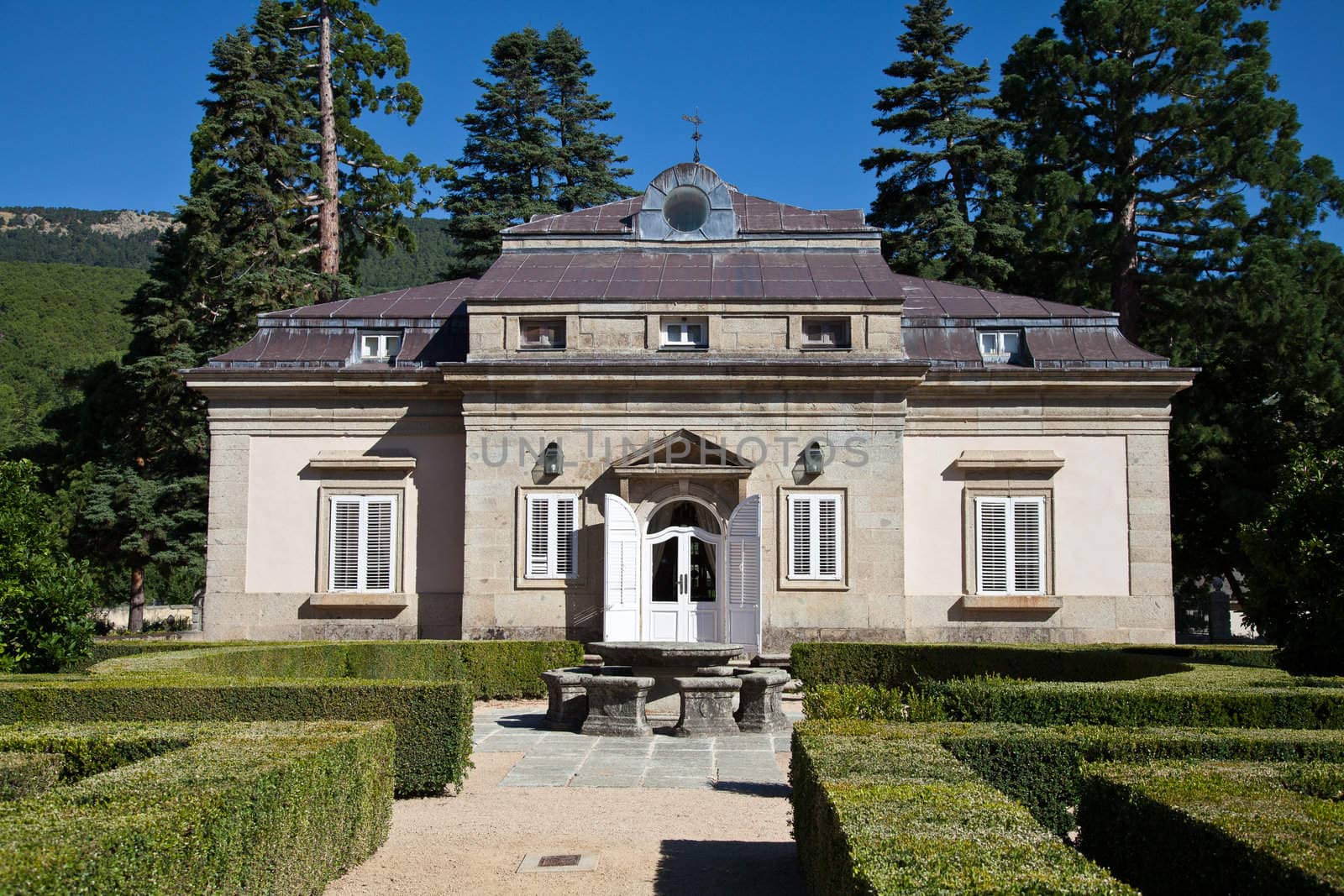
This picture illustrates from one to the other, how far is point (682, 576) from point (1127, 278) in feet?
55.8

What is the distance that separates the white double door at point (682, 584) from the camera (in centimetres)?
2356

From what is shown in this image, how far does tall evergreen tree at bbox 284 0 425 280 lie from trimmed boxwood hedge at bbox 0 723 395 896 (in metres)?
30.0

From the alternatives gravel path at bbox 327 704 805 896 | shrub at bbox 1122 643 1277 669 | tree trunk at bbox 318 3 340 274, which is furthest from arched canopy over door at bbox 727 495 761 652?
tree trunk at bbox 318 3 340 274

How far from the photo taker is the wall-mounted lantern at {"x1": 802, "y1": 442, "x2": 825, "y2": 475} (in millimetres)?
23578

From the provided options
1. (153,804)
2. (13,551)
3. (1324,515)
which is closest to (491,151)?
(13,551)

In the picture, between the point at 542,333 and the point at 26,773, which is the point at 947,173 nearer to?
the point at 542,333

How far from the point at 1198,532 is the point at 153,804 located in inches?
1192

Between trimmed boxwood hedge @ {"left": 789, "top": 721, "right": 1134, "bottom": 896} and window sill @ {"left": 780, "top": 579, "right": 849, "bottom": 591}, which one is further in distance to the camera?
window sill @ {"left": 780, "top": 579, "right": 849, "bottom": 591}

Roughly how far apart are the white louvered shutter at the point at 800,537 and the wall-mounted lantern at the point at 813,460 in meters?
0.52

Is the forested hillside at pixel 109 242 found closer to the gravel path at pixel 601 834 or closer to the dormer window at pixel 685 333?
the dormer window at pixel 685 333

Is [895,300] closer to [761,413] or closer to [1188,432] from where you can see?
[761,413]

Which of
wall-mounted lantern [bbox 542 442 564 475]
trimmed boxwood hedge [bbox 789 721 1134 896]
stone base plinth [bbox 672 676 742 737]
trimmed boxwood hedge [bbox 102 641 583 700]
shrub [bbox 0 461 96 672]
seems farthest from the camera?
wall-mounted lantern [bbox 542 442 564 475]

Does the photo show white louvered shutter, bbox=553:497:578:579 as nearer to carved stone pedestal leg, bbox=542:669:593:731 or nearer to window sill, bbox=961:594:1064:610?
carved stone pedestal leg, bbox=542:669:593:731

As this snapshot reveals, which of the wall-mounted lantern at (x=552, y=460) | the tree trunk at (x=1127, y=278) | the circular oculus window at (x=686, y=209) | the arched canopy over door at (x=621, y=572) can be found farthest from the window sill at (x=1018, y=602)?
the tree trunk at (x=1127, y=278)
